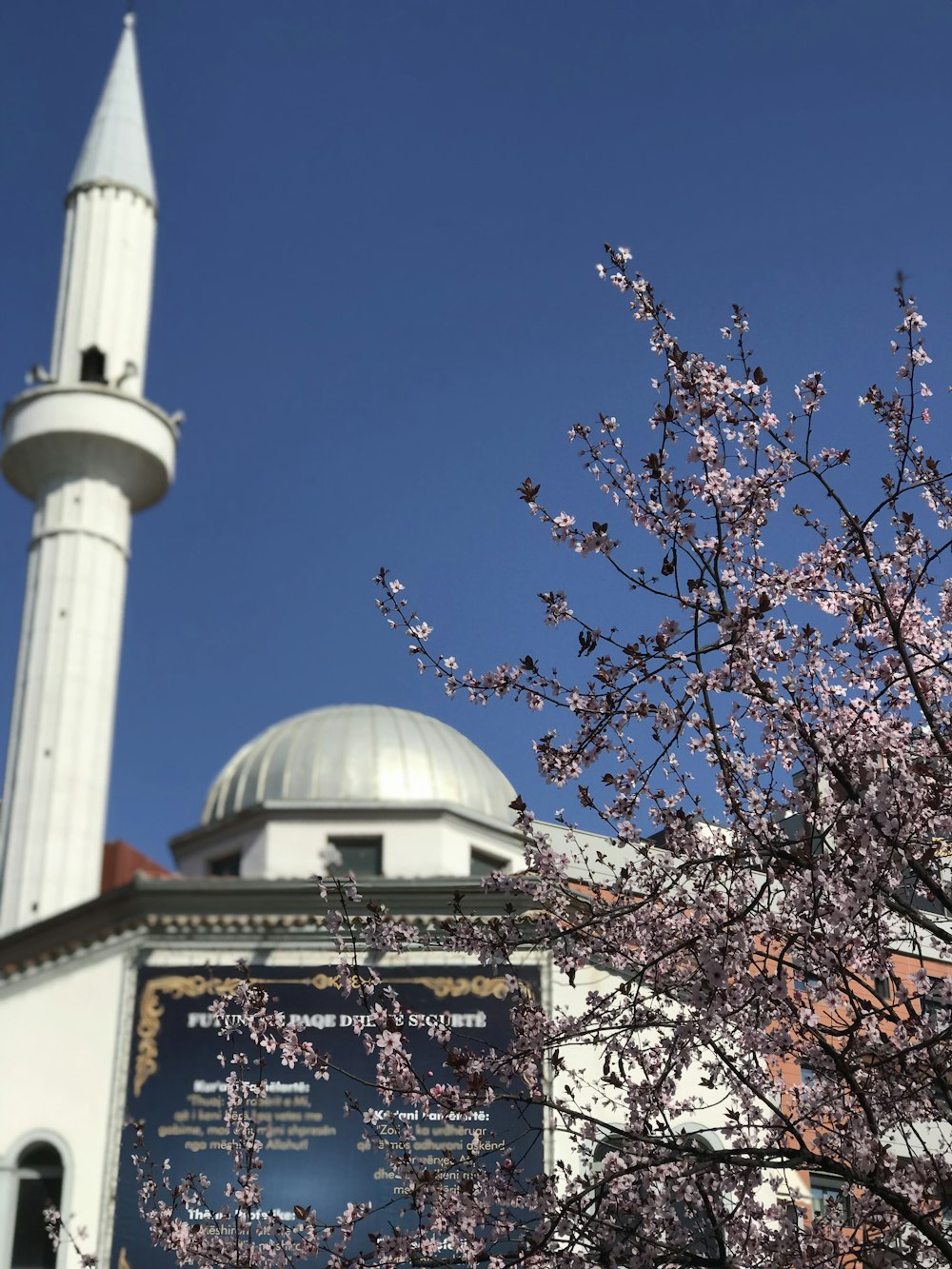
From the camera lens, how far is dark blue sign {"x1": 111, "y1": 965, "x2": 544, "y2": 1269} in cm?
1722

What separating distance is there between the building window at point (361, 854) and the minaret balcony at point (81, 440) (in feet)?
42.2

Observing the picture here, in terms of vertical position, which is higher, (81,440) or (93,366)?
(93,366)

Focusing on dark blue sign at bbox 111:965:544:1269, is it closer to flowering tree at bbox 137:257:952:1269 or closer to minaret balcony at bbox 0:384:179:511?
flowering tree at bbox 137:257:952:1269

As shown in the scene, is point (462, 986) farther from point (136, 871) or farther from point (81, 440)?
point (81, 440)

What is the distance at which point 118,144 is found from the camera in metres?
35.5

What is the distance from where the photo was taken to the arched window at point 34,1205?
18359 mm

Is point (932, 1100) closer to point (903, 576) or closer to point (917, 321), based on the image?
point (903, 576)

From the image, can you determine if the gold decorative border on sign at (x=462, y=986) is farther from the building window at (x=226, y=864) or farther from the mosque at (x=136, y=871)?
the building window at (x=226, y=864)

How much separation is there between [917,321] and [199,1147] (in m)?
13.3

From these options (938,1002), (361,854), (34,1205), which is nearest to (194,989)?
(34,1205)

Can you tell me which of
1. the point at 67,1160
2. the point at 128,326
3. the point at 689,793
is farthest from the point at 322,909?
the point at 128,326

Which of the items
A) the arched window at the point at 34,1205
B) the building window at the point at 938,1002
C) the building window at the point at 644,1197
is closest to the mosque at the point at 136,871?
the arched window at the point at 34,1205

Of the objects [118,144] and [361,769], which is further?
[118,144]

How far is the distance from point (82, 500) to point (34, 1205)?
15979 millimetres
